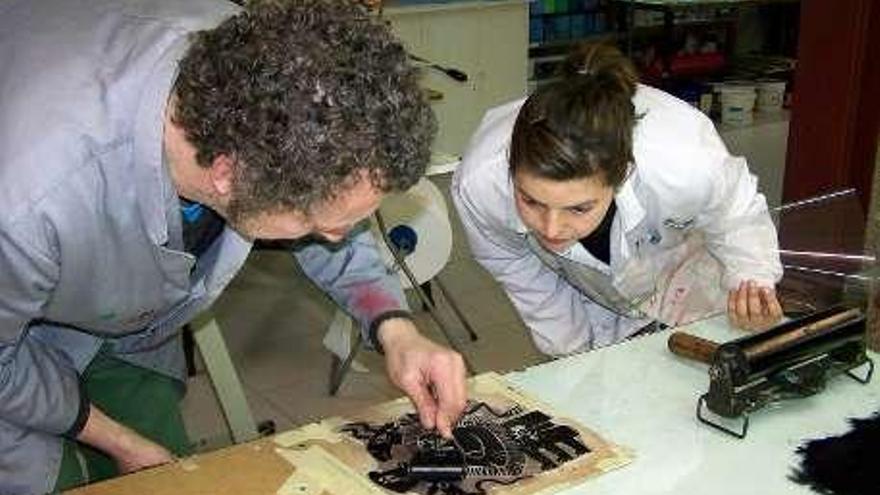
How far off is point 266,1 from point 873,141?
2097mm

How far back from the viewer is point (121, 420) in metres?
1.42

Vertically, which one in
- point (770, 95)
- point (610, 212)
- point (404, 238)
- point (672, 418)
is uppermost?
point (610, 212)

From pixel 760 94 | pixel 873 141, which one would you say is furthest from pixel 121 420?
pixel 760 94

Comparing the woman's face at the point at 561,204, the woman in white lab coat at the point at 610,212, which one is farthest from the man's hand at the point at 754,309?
the woman's face at the point at 561,204

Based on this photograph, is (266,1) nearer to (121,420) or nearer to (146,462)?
(146,462)

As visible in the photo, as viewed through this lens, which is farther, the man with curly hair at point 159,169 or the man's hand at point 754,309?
the man's hand at point 754,309

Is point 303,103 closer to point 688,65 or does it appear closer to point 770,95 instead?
point 688,65

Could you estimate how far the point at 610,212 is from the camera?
5.19 feet

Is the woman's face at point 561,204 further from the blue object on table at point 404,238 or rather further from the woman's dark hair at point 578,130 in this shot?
the blue object on table at point 404,238

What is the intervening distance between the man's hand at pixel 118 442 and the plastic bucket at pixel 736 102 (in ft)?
14.6

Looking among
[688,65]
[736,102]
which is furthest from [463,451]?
[688,65]

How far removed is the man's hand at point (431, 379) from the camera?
115cm

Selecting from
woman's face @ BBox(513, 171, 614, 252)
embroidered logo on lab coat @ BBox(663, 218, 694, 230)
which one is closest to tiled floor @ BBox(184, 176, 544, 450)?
embroidered logo on lab coat @ BBox(663, 218, 694, 230)

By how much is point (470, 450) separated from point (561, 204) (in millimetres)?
447
